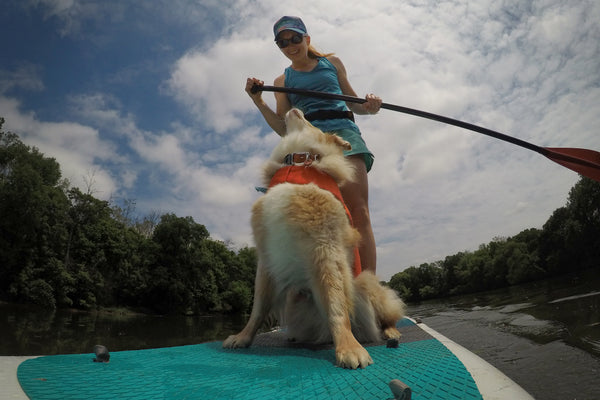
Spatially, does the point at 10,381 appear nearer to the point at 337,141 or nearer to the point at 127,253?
the point at 337,141

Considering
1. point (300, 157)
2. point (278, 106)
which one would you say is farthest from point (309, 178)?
point (278, 106)

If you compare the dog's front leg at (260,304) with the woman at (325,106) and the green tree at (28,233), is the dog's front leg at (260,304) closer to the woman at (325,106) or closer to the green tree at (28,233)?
the woman at (325,106)

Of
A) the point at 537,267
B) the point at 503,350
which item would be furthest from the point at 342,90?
the point at 537,267

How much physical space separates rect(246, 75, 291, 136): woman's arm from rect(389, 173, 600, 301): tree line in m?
22.8

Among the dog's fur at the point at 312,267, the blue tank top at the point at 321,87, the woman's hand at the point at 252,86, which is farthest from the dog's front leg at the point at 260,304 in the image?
the woman's hand at the point at 252,86

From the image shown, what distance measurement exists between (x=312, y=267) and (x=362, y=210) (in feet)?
4.56

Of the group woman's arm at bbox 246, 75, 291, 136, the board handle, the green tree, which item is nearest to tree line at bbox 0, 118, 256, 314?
the green tree

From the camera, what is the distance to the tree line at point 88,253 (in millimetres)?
30484

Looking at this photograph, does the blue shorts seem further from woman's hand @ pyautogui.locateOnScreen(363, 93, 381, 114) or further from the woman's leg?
woman's hand @ pyautogui.locateOnScreen(363, 93, 381, 114)

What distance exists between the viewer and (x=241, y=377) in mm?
1319

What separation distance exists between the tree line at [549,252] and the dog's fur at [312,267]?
917 inches

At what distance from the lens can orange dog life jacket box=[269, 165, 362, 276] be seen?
7.84ft

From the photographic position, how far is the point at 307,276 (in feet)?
7.20

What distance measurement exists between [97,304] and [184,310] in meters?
11.1
